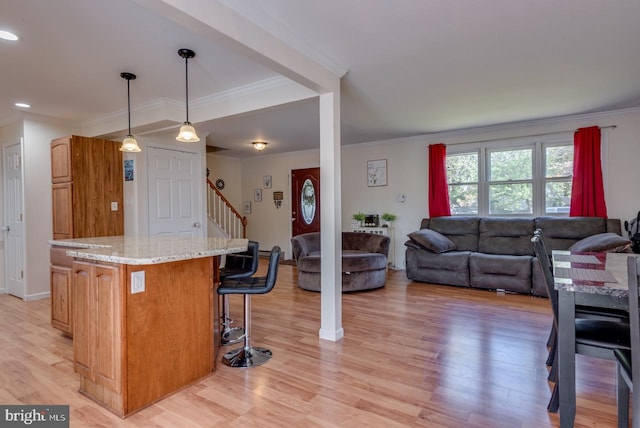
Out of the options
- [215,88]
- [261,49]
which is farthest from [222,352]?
[215,88]

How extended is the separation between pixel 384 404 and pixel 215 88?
319 cm

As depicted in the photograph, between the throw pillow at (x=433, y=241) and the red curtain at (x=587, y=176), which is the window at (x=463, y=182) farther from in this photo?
the red curtain at (x=587, y=176)

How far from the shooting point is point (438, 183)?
5688 millimetres

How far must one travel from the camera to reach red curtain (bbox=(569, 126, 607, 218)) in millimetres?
4516

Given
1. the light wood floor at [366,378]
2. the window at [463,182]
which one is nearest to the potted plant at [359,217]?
the window at [463,182]

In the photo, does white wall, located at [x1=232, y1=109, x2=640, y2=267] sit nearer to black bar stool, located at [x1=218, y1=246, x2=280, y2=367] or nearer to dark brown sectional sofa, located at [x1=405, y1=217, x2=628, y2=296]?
dark brown sectional sofa, located at [x1=405, y1=217, x2=628, y2=296]

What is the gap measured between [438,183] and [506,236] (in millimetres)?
1318

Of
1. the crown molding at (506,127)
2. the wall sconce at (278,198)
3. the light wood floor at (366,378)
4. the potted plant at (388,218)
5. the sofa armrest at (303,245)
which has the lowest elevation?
the light wood floor at (366,378)

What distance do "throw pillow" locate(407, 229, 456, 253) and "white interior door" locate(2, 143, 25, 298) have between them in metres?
5.33

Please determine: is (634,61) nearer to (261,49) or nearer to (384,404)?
(261,49)

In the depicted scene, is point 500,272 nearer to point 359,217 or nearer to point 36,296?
point 359,217

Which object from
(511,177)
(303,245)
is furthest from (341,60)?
(511,177)

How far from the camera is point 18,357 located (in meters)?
2.61

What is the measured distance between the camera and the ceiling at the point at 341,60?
2.15 metres
